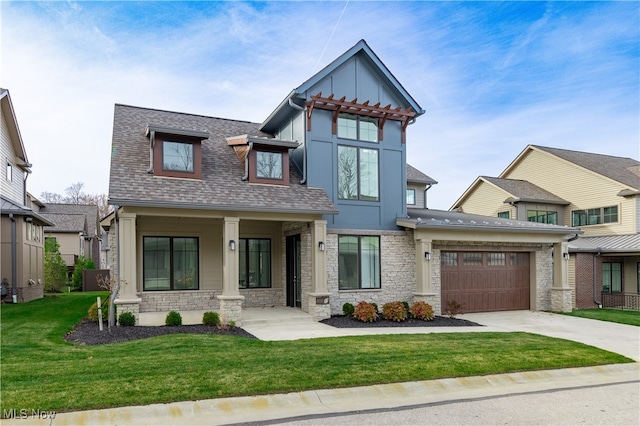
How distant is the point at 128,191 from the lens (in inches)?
458

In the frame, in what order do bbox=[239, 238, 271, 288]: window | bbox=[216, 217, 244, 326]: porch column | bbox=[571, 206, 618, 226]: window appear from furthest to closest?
bbox=[571, 206, 618, 226]: window → bbox=[239, 238, 271, 288]: window → bbox=[216, 217, 244, 326]: porch column

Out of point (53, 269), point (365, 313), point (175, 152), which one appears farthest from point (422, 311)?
point (53, 269)

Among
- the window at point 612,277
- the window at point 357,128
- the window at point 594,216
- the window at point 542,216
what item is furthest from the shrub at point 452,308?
the window at point 594,216

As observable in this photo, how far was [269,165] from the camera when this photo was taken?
563 inches

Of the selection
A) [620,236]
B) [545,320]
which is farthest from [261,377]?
[620,236]

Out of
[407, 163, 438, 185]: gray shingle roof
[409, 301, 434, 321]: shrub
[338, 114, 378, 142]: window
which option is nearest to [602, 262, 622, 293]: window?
[407, 163, 438, 185]: gray shingle roof

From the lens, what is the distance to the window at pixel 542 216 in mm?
25828

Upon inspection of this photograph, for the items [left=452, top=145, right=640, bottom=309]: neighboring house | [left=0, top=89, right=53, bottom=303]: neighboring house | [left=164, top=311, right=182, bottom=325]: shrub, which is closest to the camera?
[left=164, top=311, right=182, bottom=325]: shrub

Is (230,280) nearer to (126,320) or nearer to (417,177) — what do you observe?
(126,320)

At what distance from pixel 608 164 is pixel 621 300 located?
9608 millimetres

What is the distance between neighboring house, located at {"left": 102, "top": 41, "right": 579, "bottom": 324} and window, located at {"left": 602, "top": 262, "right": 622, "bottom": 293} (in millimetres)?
7310

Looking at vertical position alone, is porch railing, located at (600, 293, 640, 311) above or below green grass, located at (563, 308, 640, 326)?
below

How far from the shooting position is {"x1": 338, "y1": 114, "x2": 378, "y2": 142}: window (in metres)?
14.9

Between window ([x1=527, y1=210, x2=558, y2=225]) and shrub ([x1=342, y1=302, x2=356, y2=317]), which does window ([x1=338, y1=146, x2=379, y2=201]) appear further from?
window ([x1=527, y1=210, x2=558, y2=225])
